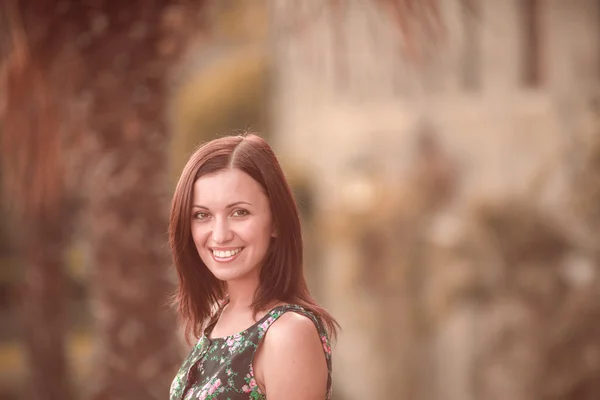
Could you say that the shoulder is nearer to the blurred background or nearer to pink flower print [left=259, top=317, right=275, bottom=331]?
pink flower print [left=259, top=317, right=275, bottom=331]

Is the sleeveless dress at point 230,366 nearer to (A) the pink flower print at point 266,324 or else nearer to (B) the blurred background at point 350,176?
(A) the pink flower print at point 266,324

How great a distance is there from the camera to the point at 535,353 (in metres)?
10.1

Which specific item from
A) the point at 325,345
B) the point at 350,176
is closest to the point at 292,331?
the point at 325,345

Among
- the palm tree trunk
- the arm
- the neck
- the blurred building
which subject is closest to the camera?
the arm

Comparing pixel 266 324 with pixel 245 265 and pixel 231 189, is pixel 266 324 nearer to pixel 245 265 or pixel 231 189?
pixel 245 265

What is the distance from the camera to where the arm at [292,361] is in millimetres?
1899

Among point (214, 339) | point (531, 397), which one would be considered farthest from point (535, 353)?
point (214, 339)

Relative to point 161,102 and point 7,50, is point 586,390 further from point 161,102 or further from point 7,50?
point 7,50

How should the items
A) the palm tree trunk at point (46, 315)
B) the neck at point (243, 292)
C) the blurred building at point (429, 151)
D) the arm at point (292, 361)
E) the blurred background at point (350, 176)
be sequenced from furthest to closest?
the blurred building at point (429, 151) < the palm tree trunk at point (46, 315) < the blurred background at point (350, 176) < the neck at point (243, 292) < the arm at point (292, 361)

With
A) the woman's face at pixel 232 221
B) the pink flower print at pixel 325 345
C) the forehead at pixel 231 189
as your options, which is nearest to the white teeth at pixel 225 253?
the woman's face at pixel 232 221

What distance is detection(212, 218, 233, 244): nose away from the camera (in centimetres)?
204

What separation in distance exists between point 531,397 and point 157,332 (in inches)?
241

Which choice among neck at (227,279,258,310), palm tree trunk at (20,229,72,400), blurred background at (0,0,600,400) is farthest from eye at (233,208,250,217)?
palm tree trunk at (20,229,72,400)

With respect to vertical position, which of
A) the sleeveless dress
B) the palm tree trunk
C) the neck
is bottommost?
the palm tree trunk
